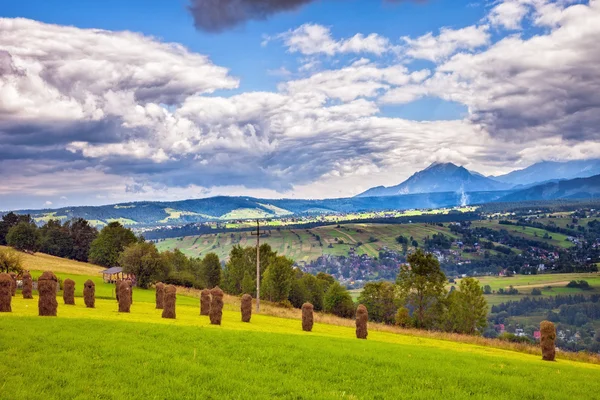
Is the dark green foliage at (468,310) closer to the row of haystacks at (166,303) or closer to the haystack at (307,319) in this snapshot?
the row of haystacks at (166,303)

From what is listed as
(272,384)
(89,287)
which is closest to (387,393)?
(272,384)

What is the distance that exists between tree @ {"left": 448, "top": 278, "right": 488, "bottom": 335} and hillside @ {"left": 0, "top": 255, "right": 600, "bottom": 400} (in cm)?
4895

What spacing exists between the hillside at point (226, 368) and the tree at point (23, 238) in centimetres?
10742

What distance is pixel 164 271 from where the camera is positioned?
8750cm

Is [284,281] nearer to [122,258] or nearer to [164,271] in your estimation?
[164,271]

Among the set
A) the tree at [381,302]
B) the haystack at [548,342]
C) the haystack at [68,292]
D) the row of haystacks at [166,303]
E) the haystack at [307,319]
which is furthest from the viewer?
the tree at [381,302]

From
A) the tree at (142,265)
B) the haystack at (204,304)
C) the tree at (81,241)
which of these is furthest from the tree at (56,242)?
the haystack at (204,304)

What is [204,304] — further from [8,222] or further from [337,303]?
[8,222]

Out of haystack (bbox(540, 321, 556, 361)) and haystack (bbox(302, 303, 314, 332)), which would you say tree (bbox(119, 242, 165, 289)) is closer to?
haystack (bbox(302, 303, 314, 332))

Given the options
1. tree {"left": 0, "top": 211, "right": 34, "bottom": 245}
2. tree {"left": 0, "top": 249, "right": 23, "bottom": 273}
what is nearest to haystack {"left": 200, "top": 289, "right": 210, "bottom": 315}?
tree {"left": 0, "top": 249, "right": 23, "bottom": 273}

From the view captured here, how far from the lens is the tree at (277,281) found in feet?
301

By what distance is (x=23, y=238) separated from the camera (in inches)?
4432

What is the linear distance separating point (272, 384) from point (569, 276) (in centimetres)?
20555

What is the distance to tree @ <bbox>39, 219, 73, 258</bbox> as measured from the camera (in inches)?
4948
